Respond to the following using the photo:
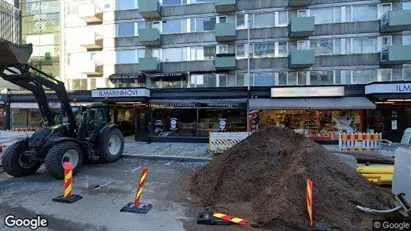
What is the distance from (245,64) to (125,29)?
11.2m

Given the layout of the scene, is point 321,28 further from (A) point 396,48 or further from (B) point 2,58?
(B) point 2,58

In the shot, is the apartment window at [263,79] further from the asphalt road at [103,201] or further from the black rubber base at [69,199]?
the black rubber base at [69,199]

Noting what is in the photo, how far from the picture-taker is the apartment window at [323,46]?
21.5 metres

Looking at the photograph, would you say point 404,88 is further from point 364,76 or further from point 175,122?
point 175,122

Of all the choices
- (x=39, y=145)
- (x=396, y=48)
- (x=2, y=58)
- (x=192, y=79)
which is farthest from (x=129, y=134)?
(x=396, y=48)

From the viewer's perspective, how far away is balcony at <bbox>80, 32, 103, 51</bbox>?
2477cm

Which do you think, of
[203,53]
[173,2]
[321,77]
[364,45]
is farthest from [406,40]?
[173,2]

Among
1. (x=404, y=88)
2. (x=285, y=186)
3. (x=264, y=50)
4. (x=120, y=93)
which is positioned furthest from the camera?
(x=264, y=50)

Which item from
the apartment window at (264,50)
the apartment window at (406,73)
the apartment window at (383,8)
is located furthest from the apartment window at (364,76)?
the apartment window at (264,50)

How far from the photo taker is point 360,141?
14461mm

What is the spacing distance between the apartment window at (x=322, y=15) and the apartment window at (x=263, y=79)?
5.42 meters

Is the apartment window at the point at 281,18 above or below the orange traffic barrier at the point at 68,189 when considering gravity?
above

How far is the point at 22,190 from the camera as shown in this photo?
26.6ft

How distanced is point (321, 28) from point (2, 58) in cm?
2066
